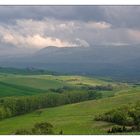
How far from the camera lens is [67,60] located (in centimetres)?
1551

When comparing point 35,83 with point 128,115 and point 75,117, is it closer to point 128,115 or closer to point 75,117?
point 75,117

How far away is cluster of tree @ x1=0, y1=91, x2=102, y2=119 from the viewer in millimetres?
15359

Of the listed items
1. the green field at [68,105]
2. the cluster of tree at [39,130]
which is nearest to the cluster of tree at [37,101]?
the green field at [68,105]

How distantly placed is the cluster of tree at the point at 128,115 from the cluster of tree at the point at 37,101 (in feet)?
1.70

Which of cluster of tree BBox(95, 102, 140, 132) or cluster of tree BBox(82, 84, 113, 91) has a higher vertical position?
cluster of tree BBox(82, 84, 113, 91)

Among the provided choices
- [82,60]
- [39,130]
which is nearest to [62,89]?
[82,60]

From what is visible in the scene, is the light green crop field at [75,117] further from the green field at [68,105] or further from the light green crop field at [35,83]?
the light green crop field at [35,83]

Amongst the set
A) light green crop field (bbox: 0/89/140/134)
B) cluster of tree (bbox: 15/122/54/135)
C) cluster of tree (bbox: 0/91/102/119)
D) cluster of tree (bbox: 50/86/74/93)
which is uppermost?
cluster of tree (bbox: 50/86/74/93)

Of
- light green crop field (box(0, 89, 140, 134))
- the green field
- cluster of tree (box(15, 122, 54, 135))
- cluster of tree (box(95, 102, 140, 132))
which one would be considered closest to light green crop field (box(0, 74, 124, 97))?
the green field

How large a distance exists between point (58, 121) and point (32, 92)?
0.88 metres

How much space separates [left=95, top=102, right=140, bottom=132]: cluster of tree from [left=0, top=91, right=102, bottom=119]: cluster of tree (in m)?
0.52

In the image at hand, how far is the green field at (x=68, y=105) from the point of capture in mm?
15000

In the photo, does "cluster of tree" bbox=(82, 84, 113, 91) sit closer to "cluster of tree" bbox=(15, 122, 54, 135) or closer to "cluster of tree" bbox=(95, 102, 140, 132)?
"cluster of tree" bbox=(95, 102, 140, 132)
